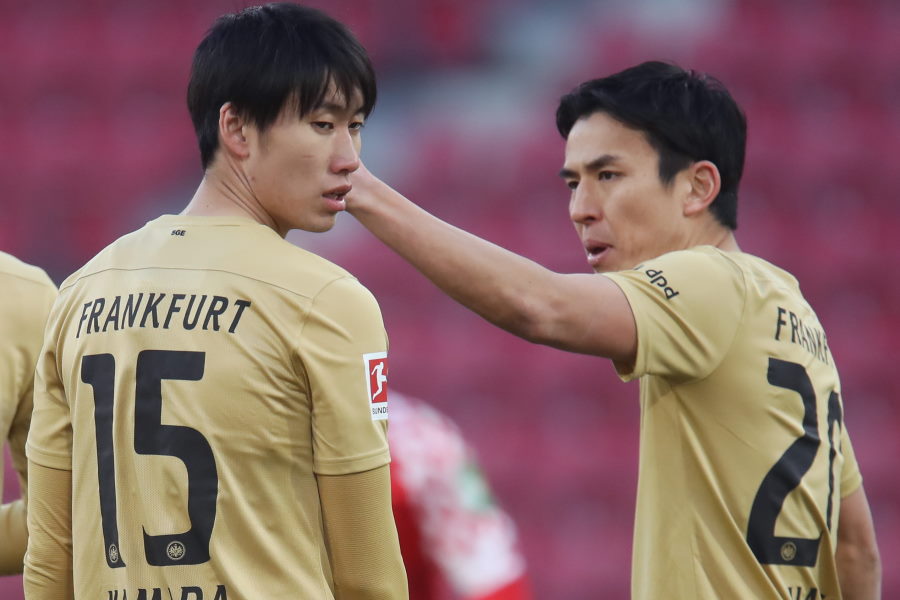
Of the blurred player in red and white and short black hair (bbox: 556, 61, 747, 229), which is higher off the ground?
short black hair (bbox: 556, 61, 747, 229)

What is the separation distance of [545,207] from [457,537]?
2539mm

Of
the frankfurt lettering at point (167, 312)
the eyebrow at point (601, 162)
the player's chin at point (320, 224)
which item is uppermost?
the eyebrow at point (601, 162)

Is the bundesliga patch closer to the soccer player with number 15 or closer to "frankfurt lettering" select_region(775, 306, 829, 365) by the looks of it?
the soccer player with number 15

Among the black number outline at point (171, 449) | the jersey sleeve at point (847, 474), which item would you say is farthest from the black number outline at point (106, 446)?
the jersey sleeve at point (847, 474)

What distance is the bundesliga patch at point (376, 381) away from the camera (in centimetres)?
155

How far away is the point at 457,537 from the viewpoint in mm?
2830

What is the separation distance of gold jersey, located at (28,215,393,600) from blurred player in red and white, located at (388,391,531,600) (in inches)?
43.6

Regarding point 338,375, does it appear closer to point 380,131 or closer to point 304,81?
point 304,81

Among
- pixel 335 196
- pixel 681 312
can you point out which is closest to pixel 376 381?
pixel 335 196

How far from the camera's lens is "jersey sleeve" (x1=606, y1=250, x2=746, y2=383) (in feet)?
6.66

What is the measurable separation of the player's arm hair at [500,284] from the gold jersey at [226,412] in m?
0.41

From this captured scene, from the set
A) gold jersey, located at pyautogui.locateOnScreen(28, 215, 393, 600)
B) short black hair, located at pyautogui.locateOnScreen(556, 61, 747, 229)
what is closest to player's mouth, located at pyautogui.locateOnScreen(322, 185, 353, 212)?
gold jersey, located at pyautogui.locateOnScreen(28, 215, 393, 600)

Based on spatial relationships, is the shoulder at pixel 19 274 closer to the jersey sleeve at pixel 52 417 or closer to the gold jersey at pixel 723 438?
the jersey sleeve at pixel 52 417

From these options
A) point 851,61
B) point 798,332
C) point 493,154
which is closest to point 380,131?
point 493,154
